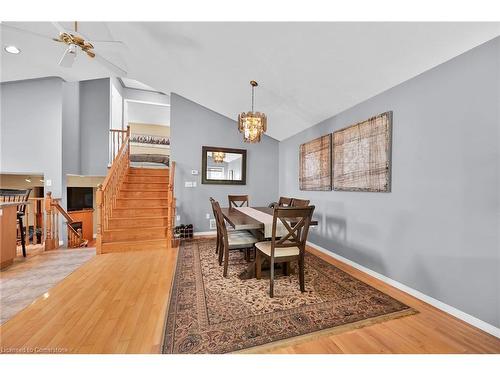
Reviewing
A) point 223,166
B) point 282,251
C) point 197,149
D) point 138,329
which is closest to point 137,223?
point 197,149

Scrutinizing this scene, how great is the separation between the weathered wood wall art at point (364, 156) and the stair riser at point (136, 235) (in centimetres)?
326

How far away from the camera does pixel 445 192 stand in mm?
1820

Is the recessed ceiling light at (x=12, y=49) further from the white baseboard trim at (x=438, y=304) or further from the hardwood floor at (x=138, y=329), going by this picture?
the white baseboard trim at (x=438, y=304)

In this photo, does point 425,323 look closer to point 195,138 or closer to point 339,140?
point 339,140

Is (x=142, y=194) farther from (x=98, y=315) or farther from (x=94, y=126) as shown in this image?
(x=98, y=315)

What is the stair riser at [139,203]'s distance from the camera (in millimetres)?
4224

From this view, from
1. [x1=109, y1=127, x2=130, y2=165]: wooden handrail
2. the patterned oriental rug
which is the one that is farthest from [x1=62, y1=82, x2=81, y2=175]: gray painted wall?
the patterned oriental rug

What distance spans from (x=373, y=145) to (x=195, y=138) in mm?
3765

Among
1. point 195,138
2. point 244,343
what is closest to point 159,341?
point 244,343

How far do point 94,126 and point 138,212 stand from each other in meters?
3.30

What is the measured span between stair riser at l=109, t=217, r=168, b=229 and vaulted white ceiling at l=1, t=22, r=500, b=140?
8.92ft

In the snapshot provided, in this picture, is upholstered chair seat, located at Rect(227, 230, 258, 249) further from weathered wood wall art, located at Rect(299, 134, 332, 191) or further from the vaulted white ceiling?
the vaulted white ceiling

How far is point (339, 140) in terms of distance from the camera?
309cm

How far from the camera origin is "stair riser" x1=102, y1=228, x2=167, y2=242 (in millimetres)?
3523
